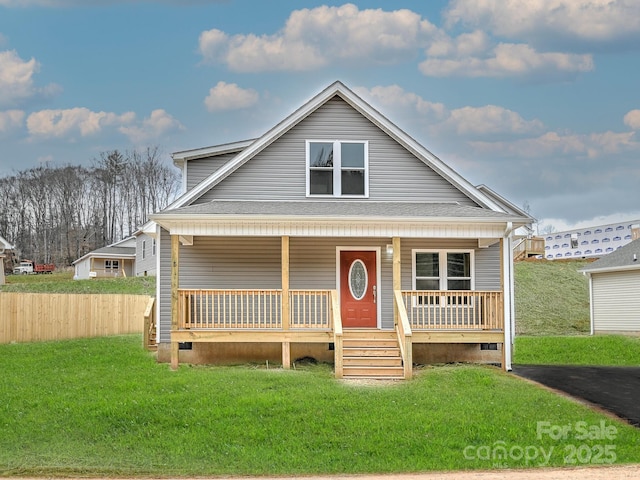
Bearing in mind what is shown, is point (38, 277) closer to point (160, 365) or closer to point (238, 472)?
point (160, 365)

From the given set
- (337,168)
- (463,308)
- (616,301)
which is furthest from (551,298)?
(337,168)

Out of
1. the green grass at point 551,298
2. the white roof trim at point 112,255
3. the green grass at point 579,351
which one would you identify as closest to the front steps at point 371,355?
the green grass at point 579,351

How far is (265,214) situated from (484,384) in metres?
5.82

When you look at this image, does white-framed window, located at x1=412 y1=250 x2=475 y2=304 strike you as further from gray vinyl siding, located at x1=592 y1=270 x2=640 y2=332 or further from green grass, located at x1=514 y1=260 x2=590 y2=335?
green grass, located at x1=514 y1=260 x2=590 y2=335

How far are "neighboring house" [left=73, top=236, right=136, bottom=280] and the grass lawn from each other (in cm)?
4614

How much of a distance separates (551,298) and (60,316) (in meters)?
24.5

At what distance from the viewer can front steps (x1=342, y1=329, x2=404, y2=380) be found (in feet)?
50.9

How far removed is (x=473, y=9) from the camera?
26.2 m

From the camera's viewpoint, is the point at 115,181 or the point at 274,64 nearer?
the point at 274,64

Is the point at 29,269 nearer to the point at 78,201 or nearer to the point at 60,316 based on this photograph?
the point at 78,201

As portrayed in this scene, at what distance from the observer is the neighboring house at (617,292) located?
97.0 ft

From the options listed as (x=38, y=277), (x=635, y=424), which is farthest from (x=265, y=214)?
(x=38, y=277)

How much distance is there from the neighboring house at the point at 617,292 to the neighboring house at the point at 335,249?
1222 centimetres

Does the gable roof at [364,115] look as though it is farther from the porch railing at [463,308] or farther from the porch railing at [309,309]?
the porch railing at [309,309]
